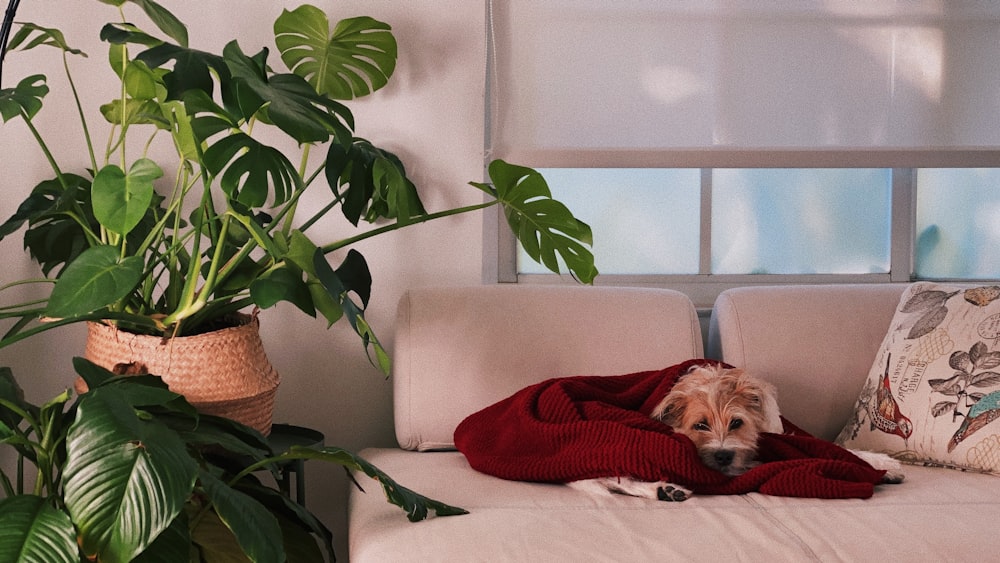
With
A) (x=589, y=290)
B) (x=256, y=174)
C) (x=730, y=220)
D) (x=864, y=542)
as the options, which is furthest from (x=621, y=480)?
(x=730, y=220)

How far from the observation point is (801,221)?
2820 millimetres

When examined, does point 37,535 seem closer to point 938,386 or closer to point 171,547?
point 171,547

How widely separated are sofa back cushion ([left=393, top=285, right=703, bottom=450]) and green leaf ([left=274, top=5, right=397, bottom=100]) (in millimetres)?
532

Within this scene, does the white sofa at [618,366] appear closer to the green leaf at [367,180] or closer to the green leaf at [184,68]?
the green leaf at [367,180]

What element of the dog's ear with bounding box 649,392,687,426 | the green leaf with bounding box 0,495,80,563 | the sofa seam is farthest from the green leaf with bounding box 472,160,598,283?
the green leaf with bounding box 0,495,80,563

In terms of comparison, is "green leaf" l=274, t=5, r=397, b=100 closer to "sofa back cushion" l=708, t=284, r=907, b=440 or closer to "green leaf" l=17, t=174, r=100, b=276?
"green leaf" l=17, t=174, r=100, b=276

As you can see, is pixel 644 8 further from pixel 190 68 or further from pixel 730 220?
pixel 190 68

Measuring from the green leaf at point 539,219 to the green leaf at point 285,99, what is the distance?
1.50 ft

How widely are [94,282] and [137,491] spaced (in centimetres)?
43

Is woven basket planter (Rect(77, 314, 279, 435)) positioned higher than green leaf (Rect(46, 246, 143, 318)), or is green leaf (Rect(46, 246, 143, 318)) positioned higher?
green leaf (Rect(46, 246, 143, 318))

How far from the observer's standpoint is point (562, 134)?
252cm

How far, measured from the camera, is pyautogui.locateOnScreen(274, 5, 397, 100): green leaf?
2.27 meters

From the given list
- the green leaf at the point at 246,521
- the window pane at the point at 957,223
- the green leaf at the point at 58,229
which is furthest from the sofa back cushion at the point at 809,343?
the green leaf at the point at 58,229

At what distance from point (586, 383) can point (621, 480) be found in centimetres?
29
